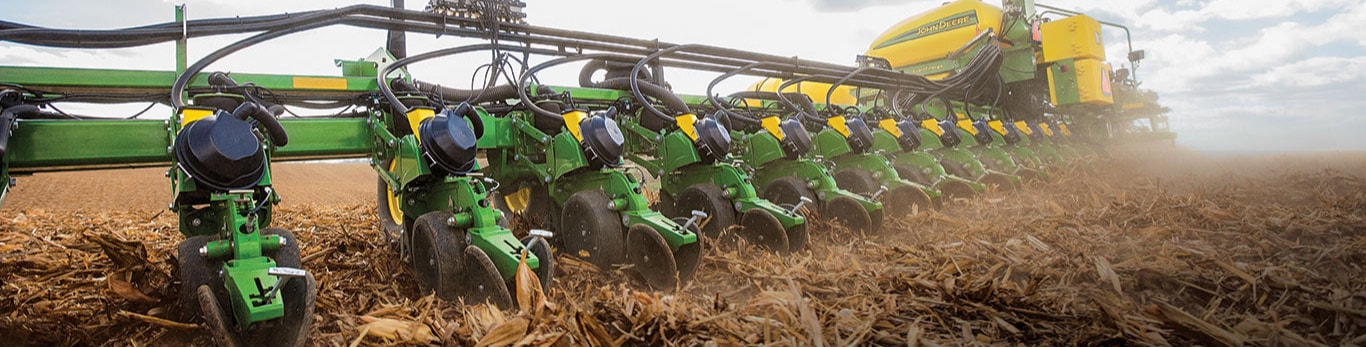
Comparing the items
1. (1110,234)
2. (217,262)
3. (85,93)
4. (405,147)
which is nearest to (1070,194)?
(1110,234)

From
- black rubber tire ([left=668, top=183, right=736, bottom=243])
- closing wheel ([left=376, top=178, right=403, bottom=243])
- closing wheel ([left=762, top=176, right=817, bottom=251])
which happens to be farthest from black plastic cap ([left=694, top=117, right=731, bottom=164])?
closing wheel ([left=376, top=178, right=403, bottom=243])

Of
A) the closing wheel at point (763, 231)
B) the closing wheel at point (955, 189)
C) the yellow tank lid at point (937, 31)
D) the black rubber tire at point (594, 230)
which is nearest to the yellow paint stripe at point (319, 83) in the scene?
the black rubber tire at point (594, 230)

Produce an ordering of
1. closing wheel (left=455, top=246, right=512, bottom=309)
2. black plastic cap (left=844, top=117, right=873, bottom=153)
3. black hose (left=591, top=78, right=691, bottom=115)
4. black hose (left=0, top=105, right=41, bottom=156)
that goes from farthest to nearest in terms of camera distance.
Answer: black plastic cap (left=844, top=117, right=873, bottom=153)
black hose (left=591, top=78, right=691, bottom=115)
black hose (left=0, top=105, right=41, bottom=156)
closing wheel (left=455, top=246, right=512, bottom=309)

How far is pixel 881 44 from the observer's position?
1211 centimetres

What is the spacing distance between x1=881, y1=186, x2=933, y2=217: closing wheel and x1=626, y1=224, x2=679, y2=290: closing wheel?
9.05 feet

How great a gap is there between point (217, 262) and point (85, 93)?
267 centimetres

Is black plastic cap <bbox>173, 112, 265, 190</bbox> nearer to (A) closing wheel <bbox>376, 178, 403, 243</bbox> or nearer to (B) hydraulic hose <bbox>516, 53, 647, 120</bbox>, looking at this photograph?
(B) hydraulic hose <bbox>516, 53, 647, 120</bbox>

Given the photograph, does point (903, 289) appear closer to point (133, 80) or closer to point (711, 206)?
point (711, 206)

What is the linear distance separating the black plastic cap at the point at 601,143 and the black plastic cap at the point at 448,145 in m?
0.82

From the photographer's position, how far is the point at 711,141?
15.6ft

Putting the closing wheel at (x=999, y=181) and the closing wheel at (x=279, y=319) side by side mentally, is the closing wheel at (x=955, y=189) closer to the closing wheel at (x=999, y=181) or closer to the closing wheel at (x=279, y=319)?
the closing wheel at (x=999, y=181)

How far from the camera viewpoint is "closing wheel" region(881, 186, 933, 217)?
18.5 feet

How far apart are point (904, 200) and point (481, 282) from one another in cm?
402

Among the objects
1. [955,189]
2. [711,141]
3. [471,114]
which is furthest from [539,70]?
[955,189]
